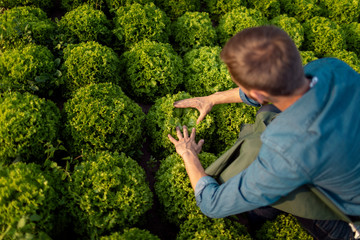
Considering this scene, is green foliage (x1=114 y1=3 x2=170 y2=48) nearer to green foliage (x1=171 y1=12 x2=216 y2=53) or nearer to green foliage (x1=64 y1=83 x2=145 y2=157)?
green foliage (x1=171 y1=12 x2=216 y2=53)

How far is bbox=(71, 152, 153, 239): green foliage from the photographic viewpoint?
3.73m

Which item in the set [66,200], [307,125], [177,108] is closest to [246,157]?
[307,125]

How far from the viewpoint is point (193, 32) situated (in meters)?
6.56

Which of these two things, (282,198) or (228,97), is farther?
(228,97)

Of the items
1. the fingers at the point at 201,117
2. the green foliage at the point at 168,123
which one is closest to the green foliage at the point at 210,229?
the green foliage at the point at 168,123

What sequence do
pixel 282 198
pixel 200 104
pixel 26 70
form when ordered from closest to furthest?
pixel 282 198
pixel 26 70
pixel 200 104

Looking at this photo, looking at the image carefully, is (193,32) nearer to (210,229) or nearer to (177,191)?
(177,191)

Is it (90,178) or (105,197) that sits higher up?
(90,178)

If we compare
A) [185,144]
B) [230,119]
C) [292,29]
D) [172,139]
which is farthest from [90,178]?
[292,29]

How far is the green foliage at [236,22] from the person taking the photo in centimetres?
694

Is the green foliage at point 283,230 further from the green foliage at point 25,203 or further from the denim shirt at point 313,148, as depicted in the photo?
the green foliage at point 25,203

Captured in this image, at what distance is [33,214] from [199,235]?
2165mm

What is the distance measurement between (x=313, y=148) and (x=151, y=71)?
11.9 ft

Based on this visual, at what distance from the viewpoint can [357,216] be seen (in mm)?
3211
